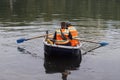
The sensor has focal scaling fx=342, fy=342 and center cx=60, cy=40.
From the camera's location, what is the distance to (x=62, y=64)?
18312 mm

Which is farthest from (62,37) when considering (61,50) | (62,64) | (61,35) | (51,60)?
(62,64)

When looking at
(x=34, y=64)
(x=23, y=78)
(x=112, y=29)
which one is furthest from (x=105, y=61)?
(x=112, y=29)

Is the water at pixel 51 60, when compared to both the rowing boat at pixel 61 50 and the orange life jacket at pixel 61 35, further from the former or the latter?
the orange life jacket at pixel 61 35

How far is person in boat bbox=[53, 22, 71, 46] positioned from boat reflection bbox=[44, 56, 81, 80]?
848 millimetres

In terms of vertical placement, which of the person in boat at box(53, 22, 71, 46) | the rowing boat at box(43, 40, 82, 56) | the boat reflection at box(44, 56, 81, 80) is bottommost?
the boat reflection at box(44, 56, 81, 80)

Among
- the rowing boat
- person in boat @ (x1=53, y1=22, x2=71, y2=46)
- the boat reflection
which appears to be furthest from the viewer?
person in boat @ (x1=53, y1=22, x2=71, y2=46)

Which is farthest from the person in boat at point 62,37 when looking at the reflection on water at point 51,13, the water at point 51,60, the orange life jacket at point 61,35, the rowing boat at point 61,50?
the reflection on water at point 51,13

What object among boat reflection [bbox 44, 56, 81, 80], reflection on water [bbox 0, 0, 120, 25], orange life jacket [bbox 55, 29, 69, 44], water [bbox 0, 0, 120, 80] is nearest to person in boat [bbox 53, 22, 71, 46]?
orange life jacket [bbox 55, 29, 69, 44]

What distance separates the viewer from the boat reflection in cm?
1712

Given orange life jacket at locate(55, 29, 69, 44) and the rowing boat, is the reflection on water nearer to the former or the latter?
orange life jacket at locate(55, 29, 69, 44)

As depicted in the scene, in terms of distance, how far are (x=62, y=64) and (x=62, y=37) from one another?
1858 millimetres

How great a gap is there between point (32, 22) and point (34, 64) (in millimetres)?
15450

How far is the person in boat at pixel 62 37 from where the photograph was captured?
19.2 m

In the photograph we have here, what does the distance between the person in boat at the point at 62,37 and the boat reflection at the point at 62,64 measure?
0.85 metres
